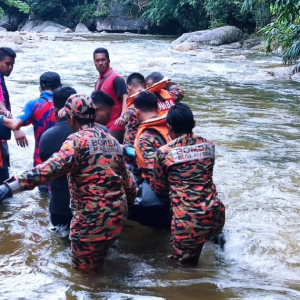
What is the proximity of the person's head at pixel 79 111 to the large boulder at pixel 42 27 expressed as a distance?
131 ft

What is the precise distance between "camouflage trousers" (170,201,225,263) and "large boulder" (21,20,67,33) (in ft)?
132

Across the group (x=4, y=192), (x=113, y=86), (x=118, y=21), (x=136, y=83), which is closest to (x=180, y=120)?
(x=4, y=192)

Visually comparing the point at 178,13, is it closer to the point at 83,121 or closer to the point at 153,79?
the point at 153,79

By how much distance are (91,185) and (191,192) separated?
75cm

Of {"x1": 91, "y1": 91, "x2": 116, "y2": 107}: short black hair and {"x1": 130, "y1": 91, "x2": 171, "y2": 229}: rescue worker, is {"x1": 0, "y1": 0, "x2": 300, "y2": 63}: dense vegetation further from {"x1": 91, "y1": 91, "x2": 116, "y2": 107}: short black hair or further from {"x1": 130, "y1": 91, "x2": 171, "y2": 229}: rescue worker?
{"x1": 91, "y1": 91, "x2": 116, "y2": 107}: short black hair

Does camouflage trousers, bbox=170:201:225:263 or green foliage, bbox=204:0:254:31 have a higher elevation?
green foliage, bbox=204:0:254:31

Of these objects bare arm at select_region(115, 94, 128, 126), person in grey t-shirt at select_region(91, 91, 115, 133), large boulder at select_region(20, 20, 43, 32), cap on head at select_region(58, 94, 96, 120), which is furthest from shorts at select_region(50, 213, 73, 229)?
large boulder at select_region(20, 20, 43, 32)

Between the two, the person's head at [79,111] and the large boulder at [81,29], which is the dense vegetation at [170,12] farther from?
the person's head at [79,111]

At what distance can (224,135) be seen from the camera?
870 cm

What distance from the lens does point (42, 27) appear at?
4291 cm

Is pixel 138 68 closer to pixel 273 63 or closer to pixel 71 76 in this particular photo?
pixel 71 76

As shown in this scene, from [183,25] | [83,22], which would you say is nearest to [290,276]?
[183,25]

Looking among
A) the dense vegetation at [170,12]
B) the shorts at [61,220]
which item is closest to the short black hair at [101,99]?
the shorts at [61,220]

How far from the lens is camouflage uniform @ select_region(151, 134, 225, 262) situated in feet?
11.9
